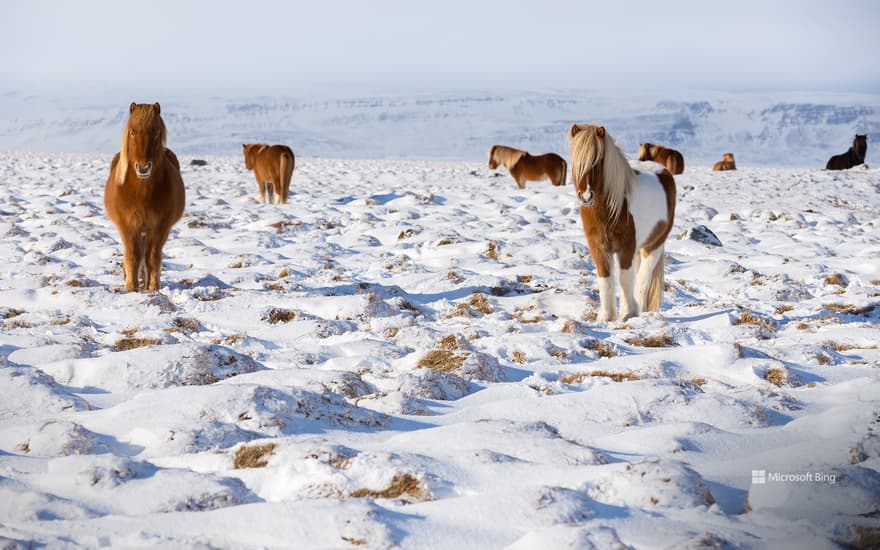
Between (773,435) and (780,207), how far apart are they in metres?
10.8

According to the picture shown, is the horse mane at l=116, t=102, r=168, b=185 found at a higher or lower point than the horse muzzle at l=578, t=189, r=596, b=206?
higher

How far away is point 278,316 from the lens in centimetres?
529

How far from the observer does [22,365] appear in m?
3.85

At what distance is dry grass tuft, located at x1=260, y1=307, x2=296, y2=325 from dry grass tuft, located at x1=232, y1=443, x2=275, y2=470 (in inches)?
98.9

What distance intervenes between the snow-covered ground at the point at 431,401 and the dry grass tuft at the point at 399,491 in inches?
0.4

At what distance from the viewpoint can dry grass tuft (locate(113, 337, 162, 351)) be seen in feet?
14.5

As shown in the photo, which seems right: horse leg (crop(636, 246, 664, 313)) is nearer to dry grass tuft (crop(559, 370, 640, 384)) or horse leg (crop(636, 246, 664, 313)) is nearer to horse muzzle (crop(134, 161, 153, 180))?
dry grass tuft (crop(559, 370, 640, 384))

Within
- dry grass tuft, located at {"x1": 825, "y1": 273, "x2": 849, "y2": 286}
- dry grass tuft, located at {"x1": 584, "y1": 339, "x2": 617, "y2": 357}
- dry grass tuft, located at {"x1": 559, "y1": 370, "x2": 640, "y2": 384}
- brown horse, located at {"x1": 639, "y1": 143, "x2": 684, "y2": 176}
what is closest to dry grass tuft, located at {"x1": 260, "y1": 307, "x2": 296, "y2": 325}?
dry grass tuft, located at {"x1": 584, "y1": 339, "x2": 617, "y2": 357}

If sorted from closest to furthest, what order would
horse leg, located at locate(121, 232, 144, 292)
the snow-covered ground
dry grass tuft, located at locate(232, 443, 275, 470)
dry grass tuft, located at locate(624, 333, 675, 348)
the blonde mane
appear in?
the snow-covered ground
dry grass tuft, located at locate(232, 443, 275, 470)
dry grass tuft, located at locate(624, 333, 675, 348)
horse leg, located at locate(121, 232, 144, 292)
the blonde mane

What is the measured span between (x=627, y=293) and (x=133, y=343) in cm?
337

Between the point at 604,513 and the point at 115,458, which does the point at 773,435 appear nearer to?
the point at 604,513

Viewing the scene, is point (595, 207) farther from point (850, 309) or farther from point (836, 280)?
point (836, 280)

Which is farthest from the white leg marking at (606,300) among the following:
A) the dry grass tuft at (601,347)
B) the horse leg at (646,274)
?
the dry grass tuft at (601,347)

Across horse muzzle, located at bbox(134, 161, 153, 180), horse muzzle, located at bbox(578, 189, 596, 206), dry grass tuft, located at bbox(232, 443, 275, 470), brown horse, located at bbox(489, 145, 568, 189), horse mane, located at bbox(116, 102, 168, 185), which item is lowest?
dry grass tuft, located at bbox(232, 443, 275, 470)
